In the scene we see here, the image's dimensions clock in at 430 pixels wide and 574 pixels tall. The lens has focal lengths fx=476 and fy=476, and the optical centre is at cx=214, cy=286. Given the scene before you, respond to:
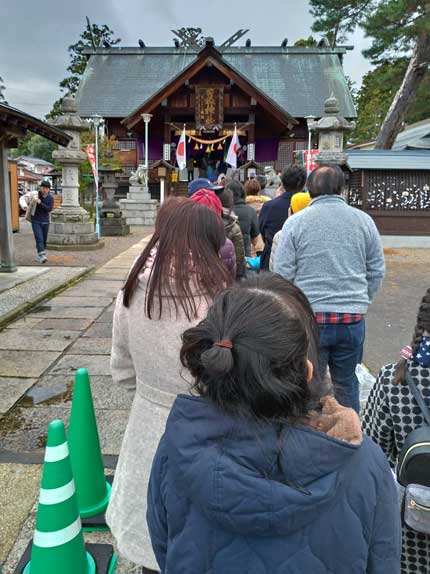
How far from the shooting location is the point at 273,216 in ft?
14.5

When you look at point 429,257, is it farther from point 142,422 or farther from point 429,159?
point 142,422

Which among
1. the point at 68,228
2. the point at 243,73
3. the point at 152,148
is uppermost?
the point at 243,73

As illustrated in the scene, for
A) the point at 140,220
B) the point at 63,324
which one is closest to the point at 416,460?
the point at 63,324

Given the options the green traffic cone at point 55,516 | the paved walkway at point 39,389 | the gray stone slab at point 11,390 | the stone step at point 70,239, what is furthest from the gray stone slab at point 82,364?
the stone step at point 70,239

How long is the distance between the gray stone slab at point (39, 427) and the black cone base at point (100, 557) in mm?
927

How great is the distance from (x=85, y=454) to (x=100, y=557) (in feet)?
1.51

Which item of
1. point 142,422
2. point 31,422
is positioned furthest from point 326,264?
point 31,422

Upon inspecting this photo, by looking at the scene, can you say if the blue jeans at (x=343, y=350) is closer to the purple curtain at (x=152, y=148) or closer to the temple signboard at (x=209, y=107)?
the temple signboard at (x=209, y=107)

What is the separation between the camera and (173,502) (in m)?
0.99

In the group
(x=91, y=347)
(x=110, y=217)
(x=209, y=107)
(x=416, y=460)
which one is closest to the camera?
(x=416, y=460)

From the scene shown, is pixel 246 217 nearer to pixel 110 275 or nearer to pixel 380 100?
pixel 110 275

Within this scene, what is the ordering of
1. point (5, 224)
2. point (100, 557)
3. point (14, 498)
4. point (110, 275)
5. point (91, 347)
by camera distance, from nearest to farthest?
point (100, 557) < point (14, 498) < point (91, 347) < point (5, 224) < point (110, 275)

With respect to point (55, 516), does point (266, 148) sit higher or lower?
higher

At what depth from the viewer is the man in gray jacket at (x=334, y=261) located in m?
2.58
